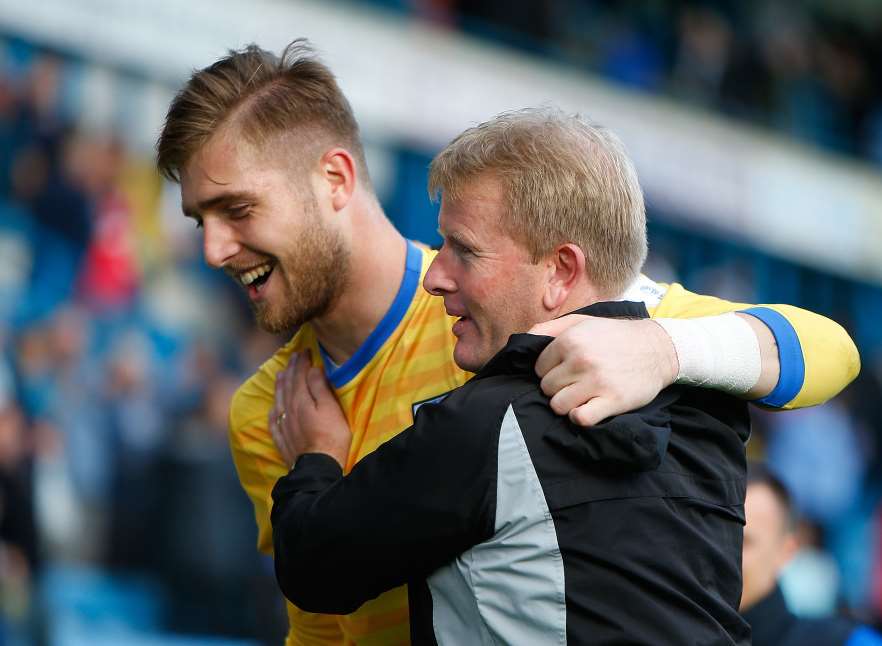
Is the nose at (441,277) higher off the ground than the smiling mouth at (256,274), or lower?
higher

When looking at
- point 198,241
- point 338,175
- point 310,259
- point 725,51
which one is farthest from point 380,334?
point 725,51

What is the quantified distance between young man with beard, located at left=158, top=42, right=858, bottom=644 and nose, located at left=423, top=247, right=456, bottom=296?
Answer: 1.46ft

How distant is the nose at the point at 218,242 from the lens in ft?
10.2

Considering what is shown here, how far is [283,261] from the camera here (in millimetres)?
3143

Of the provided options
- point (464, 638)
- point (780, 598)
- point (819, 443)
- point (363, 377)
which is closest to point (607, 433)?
point (464, 638)

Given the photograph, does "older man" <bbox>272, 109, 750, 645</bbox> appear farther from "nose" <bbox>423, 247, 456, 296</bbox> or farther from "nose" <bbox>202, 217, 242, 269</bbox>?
"nose" <bbox>202, 217, 242, 269</bbox>

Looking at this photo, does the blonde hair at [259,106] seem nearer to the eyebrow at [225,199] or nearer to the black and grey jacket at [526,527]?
the eyebrow at [225,199]

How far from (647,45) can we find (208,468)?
7401mm

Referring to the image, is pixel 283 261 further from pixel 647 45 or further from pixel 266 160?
pixel 647 45

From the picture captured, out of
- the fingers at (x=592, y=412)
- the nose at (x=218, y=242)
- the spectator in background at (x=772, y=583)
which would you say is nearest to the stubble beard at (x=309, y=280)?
the nose at (x=218, y=242)

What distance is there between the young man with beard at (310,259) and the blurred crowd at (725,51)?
790 centimetres

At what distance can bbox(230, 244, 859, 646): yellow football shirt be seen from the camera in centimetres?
268

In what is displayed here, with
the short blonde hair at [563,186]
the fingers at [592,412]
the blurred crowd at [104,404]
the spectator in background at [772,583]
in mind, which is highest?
the short blonde hair at [563,186]

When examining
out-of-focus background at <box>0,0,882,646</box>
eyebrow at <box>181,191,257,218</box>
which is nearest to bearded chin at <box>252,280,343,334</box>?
eyebrow at <box>181,191,257,218</box>
